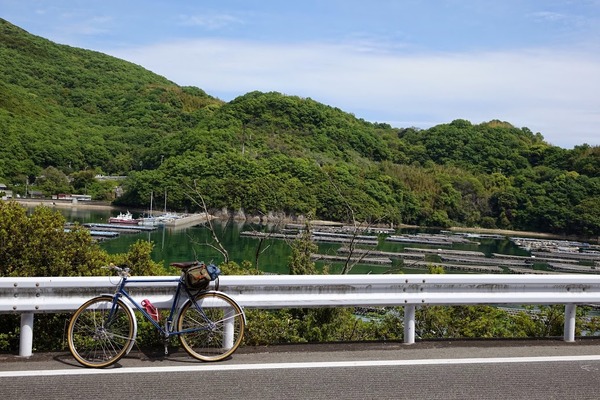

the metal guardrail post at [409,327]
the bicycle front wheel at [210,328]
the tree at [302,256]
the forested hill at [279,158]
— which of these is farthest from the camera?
the forested hill at [279,158]

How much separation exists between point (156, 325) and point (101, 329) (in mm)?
371

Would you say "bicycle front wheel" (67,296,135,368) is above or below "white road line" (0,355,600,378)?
above

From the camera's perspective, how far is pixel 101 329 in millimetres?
4391

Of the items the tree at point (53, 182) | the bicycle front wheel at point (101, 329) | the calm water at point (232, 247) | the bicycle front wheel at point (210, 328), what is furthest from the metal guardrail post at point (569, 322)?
the tree at point (53, 182)

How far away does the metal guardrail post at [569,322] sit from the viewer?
5.42 m

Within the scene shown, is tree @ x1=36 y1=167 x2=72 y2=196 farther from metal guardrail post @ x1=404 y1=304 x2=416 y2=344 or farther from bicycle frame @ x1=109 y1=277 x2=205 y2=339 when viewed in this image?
metal guardrail post @ x1=404 y1=304 x2=416 y2=344

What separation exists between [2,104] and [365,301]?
5648 inches

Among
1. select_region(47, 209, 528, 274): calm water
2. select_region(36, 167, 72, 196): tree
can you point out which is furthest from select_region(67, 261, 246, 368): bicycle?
select_region(36, 167, 72, 196): tree

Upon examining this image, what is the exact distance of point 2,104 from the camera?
132m

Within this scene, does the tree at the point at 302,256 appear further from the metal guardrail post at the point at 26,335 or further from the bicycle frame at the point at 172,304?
the metal guardrail post at the point at 26,335

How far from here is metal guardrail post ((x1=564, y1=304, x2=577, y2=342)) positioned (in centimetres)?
542

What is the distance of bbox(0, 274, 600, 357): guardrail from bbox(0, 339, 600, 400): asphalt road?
0.38 meters

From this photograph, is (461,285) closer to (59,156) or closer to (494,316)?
(494,316)

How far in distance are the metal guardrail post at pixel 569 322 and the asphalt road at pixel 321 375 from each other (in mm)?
407
